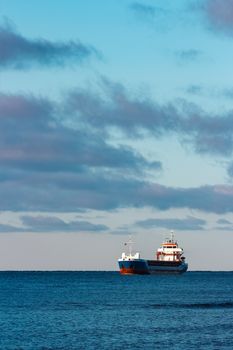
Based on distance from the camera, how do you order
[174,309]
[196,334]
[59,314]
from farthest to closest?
[174,309]
[59,314]
[196,334]

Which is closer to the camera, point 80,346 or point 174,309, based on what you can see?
point 80,346

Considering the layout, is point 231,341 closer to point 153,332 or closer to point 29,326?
point 153,332

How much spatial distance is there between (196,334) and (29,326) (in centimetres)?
2237

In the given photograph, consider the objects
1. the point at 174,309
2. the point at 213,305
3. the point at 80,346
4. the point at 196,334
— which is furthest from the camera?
the point at 213,305

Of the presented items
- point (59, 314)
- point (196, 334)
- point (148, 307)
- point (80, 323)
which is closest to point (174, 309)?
→ point (148, 307)

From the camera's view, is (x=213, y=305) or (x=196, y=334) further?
(x=213, y=305)

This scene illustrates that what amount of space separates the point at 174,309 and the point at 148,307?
7070 mm

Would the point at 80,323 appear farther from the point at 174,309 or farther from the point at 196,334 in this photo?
the point at 174,309

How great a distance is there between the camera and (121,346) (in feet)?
292

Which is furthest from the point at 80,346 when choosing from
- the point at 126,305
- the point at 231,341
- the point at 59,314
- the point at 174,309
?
the point at 126,305

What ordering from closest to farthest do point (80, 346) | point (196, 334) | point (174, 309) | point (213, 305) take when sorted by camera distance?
point (80, 346)
point (196, 334)
point (174, 309)
point (213, 305)

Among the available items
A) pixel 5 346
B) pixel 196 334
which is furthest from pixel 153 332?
pixel 5 346

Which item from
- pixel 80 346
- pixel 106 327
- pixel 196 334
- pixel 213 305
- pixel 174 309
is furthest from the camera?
pixel 213 305

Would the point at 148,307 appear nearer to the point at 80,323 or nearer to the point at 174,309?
the point at 174,309
